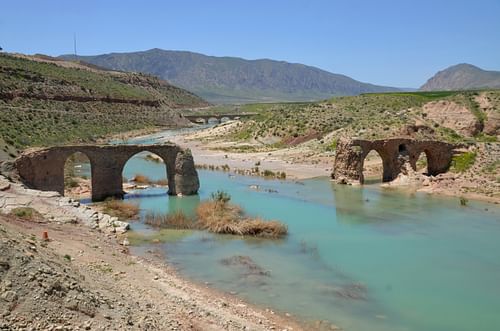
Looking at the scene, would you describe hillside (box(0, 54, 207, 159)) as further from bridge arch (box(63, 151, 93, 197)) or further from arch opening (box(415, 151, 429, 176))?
arch opening (box(415, 151, 429, 176))

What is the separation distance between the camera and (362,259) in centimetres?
1972

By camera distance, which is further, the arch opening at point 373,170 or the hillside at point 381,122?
the hillside at point 381,122

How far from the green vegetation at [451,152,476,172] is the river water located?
663 cm

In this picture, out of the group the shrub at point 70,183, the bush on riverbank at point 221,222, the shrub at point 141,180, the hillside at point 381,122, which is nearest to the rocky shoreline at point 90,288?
the bush on riverbank at point 221,222

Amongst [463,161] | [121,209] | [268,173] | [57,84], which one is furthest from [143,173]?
[57,84]

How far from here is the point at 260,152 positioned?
2287 inches

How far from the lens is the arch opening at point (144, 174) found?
3625 centimetres

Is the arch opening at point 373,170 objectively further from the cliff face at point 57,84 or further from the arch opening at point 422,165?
the cliff face at point 57,84

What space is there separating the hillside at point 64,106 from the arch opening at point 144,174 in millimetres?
7585

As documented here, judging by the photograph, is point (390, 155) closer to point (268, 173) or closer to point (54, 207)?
point (268, 173)

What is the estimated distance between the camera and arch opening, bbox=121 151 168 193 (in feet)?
119

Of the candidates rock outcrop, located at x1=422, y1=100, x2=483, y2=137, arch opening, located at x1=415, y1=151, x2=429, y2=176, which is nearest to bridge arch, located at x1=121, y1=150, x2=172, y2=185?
arch opening, located at x1=415, y1=151, x2=429, y2=176

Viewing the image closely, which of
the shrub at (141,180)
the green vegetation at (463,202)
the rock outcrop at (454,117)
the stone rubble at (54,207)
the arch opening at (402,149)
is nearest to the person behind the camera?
the stone rubble at (54,207)

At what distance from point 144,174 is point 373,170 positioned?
17482 millimetres
